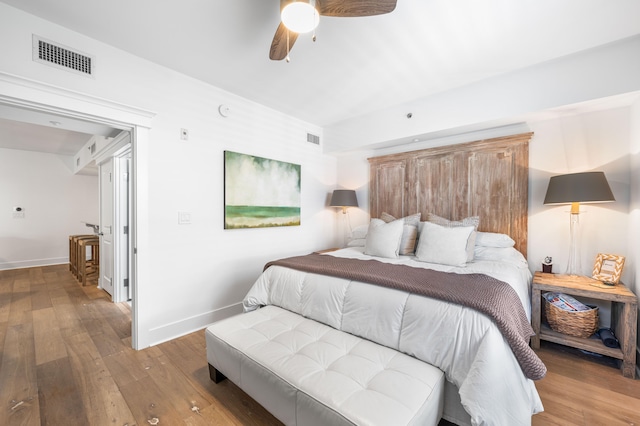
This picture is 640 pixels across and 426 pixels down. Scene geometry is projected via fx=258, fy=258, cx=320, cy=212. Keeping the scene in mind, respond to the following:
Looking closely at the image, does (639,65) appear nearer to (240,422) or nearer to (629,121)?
(629,121)

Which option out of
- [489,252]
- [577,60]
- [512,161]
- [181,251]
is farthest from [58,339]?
[577,60]

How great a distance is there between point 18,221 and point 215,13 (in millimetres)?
7073

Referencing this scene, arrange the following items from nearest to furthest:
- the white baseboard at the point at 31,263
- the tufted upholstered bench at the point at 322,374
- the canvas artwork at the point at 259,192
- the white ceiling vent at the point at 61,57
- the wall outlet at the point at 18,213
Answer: the tufted upholstered bench at the point at 322,374 < the white ceiling vent at the point at 61,57 < the canvas artwork at the point at 259,192 < the white baseboard at the point at 31,263 < the wall outlet at the point at 18,213

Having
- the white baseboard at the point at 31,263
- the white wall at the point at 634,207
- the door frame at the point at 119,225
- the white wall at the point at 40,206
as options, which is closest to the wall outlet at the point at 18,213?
the white wall at the point at 40,206

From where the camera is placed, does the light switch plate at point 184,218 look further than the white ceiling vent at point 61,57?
Yes

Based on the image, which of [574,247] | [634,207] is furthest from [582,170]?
[574,247]

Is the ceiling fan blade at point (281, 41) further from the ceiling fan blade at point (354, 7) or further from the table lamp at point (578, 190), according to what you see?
the table lamp at point (578, 190)

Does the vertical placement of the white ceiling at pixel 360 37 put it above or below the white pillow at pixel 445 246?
above

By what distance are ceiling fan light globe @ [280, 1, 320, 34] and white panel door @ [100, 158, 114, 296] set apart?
3.57 m

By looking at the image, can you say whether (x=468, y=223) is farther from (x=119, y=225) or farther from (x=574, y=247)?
(x=119, y=225)

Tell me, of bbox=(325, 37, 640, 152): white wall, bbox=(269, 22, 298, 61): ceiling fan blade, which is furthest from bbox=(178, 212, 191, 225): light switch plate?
bbox=(325, 37, 640, 152): white wall

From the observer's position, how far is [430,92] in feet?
9.68

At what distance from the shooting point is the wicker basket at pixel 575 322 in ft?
7.17

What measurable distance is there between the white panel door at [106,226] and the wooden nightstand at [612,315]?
5.03 meters
